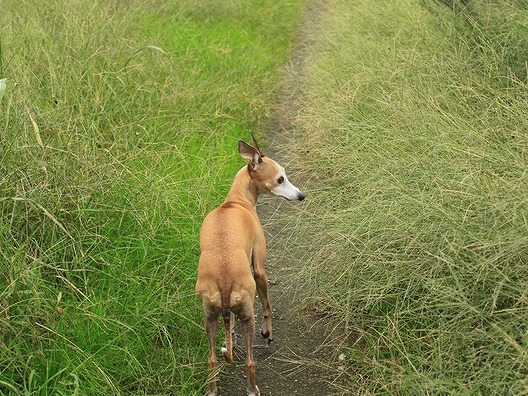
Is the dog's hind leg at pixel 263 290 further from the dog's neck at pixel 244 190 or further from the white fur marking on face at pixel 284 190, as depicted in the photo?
the white fur marking on face at pixel 284 190

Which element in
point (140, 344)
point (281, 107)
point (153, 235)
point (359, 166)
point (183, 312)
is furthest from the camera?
point (281, 107)

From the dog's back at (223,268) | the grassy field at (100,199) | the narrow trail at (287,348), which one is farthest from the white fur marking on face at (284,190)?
the dog's back at (223,268)

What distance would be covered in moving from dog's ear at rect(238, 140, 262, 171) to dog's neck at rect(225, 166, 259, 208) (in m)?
0.08

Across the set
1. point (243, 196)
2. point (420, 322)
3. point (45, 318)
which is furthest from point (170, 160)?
point (420, 322)

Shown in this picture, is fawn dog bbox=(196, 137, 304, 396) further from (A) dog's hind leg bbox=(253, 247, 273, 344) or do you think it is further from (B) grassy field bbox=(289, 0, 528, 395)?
(B) grassy field bbox=(289, 0, 528, 395)

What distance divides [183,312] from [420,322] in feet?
4.33

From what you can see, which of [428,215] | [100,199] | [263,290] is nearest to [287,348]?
[263,290]

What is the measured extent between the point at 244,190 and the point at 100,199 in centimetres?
87

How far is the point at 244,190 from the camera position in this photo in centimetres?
472

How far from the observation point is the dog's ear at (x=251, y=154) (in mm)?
4652

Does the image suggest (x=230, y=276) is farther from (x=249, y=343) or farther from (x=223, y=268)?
(x=249, y=343)

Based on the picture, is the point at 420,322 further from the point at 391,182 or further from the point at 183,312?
the point at 183,312

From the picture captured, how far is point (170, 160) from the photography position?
18.9ft

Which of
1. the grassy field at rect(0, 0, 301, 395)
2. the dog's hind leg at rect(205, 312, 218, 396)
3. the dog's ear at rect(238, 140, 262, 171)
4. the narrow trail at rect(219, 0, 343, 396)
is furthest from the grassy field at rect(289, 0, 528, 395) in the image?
the grassy field at rect(0, 0, 301, 395)
